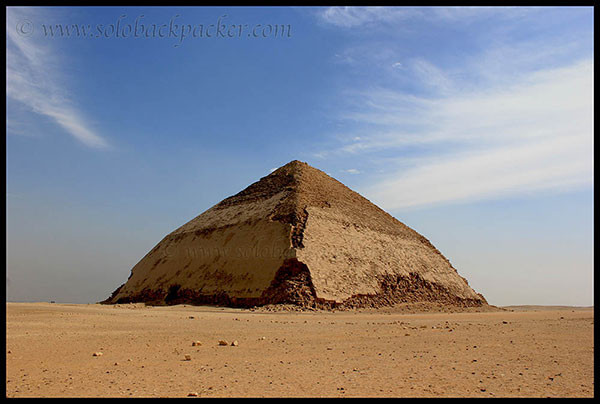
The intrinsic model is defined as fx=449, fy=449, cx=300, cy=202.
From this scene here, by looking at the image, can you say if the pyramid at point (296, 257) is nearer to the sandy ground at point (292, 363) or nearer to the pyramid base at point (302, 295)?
the pyramid base at point (302, 295)

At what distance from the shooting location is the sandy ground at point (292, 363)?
5.74 metres

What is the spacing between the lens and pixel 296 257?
1066 inches

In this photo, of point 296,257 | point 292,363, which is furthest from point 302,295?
point 292,363

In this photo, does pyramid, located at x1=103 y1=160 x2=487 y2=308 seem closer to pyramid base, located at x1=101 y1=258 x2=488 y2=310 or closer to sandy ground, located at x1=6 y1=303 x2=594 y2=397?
pyramid base, located at x1=101 y1=258 x2=488 y2=310

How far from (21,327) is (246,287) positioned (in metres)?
16.1

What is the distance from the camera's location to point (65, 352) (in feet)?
28.1

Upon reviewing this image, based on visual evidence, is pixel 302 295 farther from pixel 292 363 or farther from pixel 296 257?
pixel 292 363

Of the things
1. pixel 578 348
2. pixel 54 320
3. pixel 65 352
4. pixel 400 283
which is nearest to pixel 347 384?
pixel 65 352

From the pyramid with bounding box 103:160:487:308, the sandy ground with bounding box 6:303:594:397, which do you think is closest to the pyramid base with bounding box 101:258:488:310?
the pyramid with bounding box 103:160:487:308

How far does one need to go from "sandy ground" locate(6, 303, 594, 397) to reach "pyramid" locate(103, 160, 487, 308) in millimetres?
14224

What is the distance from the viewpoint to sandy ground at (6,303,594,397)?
574cm

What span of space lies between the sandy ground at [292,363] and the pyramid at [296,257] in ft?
46.7

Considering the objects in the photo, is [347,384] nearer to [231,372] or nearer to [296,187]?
[231,372]

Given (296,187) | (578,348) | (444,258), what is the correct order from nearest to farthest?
(578,348) → (296,187) → (444,258)
